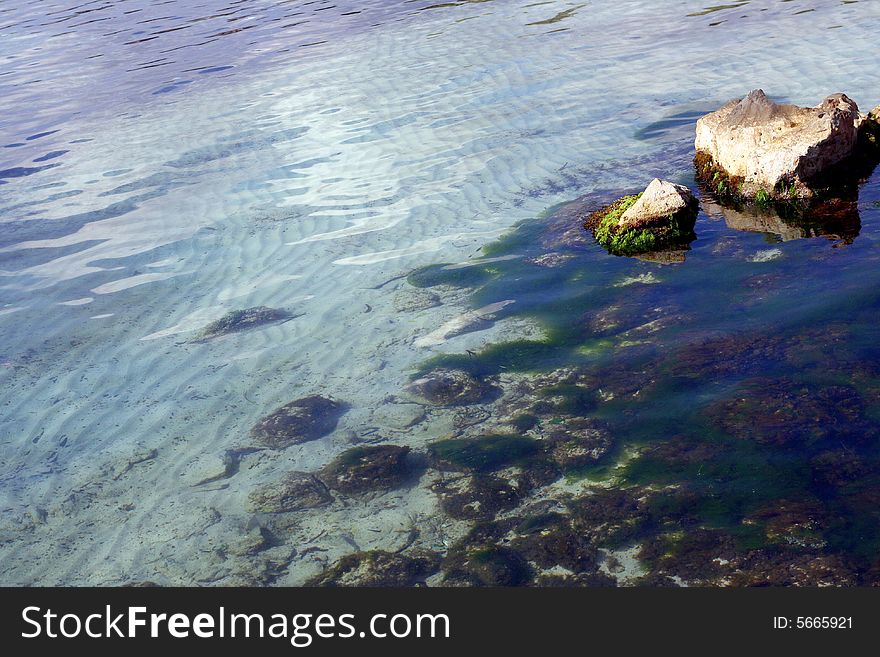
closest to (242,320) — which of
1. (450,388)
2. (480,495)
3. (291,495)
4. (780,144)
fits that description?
(450,388)

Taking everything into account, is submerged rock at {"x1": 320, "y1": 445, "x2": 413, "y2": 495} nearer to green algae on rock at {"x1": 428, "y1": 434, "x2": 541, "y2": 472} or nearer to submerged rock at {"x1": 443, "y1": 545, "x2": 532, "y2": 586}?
green algae on rock at {"x1": 428, "y1": 434, "x2": 541, "y2": 472}

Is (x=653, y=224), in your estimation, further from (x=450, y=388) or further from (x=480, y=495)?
(x=480, y=495)

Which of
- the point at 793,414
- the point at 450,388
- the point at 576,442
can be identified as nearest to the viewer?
the point at 793,414

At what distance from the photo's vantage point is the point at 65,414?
792 centimetres

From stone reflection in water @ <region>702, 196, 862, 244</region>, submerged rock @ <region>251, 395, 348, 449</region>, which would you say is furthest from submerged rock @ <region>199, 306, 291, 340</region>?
stone reflection in water @ <region>702, 196, 862, 244</region>

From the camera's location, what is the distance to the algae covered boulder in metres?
9.38

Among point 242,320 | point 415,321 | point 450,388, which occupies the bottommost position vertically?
point 450,388

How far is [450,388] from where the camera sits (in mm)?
7523

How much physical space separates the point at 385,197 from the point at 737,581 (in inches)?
346

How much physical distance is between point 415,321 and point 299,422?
2044 mm

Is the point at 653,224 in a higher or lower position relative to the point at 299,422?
higher

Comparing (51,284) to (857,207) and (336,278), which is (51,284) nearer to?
(336,278)

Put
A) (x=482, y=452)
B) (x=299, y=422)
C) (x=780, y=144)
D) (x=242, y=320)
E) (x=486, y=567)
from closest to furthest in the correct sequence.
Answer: (x=486, y=567)
(x=482, y=452)
(x=299, y=422)
(x=242, y=320)
(x=780, y=144)

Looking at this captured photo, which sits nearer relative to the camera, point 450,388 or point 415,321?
point 450,388
